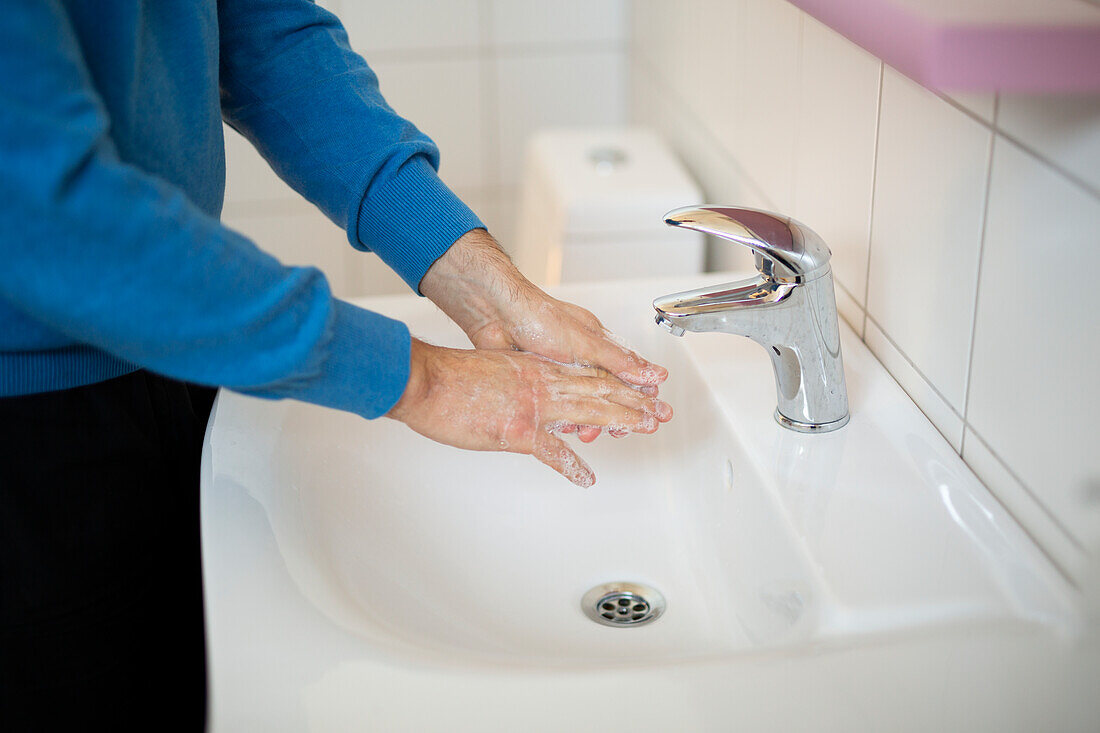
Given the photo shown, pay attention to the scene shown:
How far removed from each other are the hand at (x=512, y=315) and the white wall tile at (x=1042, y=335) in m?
0.22

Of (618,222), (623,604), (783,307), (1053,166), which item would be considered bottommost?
(623,604)

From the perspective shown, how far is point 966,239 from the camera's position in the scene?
0.67 meters

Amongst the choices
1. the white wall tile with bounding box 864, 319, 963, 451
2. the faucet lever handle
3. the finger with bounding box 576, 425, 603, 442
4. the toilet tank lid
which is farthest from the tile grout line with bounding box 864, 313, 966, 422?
the toilet tank lid

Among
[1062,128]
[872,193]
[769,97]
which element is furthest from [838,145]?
[1062,128]

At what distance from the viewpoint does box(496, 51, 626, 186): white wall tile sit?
74.5 inches

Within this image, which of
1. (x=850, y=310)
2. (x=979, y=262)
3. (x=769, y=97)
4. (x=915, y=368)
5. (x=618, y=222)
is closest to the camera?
(x=979, y=262)

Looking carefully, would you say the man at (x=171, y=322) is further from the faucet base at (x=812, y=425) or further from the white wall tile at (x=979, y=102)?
the white wall tile at (x=979, y=102)

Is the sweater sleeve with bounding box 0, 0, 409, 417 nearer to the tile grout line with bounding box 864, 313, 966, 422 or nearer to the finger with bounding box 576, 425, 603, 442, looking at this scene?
the finger with bounding box 576, 425, 603, 442

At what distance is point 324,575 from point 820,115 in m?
0.56

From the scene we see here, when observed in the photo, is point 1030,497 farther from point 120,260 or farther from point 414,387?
point 120,260

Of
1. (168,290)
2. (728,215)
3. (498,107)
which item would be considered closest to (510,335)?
(728,215)

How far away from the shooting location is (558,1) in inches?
72.5

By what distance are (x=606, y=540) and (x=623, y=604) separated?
0.23 feet

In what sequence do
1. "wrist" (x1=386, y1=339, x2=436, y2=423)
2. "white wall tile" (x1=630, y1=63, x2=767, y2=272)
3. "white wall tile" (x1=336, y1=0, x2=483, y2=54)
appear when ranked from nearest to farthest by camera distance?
"wrist" (x1=386, y1=339, x2=436, y2=423)
"white wall tile" (x1=630, y1=63, x2=767, y2=272)
"white wall tile" (x1=336, y1=0, x2=483, y2=54)
